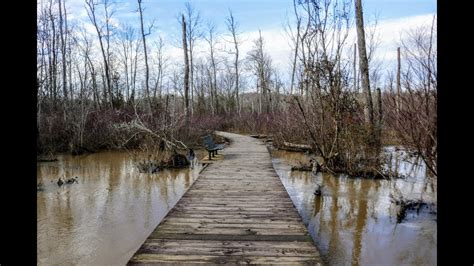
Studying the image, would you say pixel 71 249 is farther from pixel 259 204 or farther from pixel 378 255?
pixel 378 255

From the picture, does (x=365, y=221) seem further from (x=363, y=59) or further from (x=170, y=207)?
(x=363, y=59)

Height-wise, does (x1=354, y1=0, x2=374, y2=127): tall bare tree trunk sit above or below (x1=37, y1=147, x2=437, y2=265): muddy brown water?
above

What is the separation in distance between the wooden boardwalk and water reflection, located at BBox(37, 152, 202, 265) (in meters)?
1.05

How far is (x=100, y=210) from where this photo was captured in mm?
7082

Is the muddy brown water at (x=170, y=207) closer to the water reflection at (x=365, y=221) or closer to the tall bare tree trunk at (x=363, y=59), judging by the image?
the water reflection at (x=365, y=221)

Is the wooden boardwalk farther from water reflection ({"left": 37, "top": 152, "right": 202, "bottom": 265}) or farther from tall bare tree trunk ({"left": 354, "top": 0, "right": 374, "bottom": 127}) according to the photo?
tall bare tree trunk ({"left": 354, "top": 0, "right": 374, "bottom": 127})

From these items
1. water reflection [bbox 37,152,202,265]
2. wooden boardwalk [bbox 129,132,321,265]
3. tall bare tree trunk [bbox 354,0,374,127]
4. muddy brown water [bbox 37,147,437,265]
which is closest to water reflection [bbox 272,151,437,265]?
muddy brown water [bbox 37,147,437,265]

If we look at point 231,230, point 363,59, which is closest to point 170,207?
Result: point 231,230

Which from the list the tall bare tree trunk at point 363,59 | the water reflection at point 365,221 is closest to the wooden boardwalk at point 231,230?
the water reflection at point 365,221

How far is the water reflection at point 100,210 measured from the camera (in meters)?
4.97

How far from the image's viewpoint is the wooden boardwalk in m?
3.39

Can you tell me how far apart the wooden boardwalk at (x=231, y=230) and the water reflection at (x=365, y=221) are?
0.79m

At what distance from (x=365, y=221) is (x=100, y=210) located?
5151 millimetres

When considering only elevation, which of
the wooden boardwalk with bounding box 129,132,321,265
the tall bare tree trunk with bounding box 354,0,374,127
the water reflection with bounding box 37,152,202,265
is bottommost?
the water reflection with bounding box 37,152,202,265
